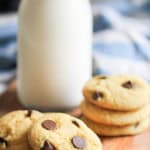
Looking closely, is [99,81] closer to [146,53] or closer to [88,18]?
[88,18]

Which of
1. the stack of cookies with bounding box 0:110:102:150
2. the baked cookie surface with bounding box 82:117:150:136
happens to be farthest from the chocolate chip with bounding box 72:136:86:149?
the baked cookie surface with bounding box 82:117:150:136

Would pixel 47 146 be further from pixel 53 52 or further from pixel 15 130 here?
pixel 53 52

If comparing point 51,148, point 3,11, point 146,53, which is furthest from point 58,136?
point 3,11

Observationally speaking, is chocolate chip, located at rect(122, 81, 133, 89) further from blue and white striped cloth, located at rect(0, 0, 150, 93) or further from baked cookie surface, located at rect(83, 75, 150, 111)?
blue and white striped cloth, located at rect(0, 0, 150, 93)

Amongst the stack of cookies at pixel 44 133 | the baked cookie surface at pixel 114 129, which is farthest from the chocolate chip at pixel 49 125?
the baked cookie surface at pixel 114 129

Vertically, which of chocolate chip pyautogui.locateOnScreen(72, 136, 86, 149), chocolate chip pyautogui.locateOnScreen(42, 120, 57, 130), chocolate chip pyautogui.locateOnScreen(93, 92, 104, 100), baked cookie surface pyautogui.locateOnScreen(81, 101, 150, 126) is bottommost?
baked cookie surface pyautogui.locateOnScreen(81, 101, 150, 126)
